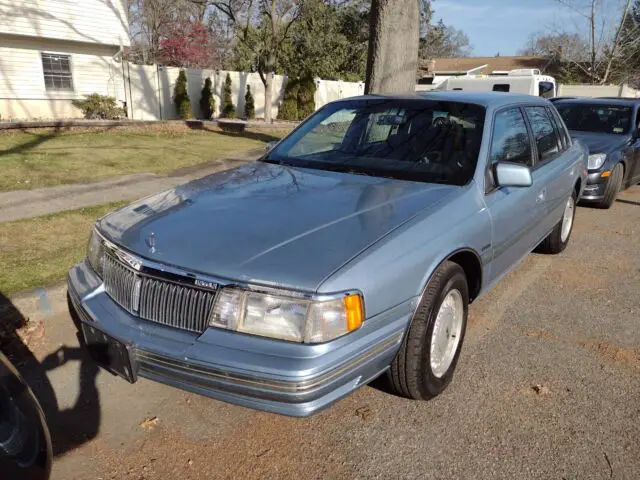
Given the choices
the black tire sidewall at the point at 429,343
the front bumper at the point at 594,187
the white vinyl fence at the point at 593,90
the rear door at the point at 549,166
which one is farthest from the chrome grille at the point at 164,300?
the white vinyl fence at the point at 593,90

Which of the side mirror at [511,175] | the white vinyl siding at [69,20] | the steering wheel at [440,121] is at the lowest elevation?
the side mirror at [511,175]

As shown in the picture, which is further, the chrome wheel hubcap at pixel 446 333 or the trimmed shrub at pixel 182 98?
the trimmed shrub at pixel 182 98

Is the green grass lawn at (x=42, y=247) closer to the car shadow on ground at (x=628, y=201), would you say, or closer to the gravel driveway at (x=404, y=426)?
the gravel driveway at (x=404, y=426)

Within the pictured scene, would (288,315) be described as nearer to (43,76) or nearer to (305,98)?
(43,76)

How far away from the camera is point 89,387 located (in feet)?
10.4

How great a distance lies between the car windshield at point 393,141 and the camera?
3.56 m

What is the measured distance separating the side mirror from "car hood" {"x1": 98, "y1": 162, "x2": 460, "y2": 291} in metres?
0.36

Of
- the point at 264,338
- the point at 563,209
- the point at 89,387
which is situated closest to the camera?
the point at 264,338

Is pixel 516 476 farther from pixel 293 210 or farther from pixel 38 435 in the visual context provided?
pixel 38 435

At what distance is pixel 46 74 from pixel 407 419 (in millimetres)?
17683

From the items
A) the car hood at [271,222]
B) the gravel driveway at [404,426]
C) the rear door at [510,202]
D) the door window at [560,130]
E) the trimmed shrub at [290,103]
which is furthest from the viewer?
the trimmed shrub at [290,103]

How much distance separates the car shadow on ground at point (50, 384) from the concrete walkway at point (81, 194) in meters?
2.68

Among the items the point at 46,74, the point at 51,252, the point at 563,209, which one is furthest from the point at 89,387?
the point at 46,74

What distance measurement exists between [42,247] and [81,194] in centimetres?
246
